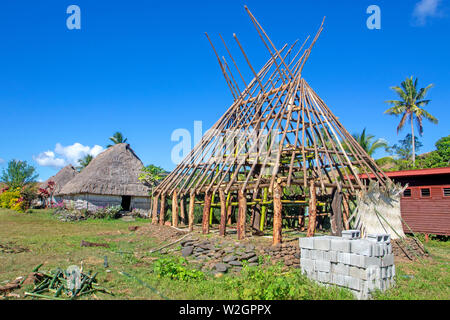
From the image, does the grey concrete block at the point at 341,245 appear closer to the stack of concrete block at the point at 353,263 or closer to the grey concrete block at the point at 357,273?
the stack of concrete block at the point at 353,263

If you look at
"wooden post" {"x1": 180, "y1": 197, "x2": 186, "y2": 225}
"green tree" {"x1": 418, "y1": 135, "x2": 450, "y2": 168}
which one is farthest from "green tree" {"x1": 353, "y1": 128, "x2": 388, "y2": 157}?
"wooden post" {"x1": 180, "y1": 197, "x2": 186, "y2": 225}

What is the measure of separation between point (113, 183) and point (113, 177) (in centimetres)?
70

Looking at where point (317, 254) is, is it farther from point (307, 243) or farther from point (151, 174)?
point (151, 174)

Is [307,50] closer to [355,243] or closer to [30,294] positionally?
[355,243]

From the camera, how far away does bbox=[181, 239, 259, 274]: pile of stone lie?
31.2 ft

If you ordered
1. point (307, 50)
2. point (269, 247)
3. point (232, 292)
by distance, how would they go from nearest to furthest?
point (232, 292) → point (269, 247) → point (307, 50)

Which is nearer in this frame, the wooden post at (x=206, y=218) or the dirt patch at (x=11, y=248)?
the dirt patch at (x=11, y=248)

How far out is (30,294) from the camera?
21.2 feet

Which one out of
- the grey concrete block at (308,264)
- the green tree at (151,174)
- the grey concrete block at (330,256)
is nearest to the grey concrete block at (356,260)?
the grey concrete block at (330,256)

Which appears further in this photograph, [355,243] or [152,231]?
[152,231]

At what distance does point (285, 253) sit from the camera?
10.3 m

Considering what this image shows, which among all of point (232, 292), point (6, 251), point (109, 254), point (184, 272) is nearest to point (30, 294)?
point (184, 272)

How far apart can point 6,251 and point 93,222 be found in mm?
10731

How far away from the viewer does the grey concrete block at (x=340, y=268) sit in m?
7.41
